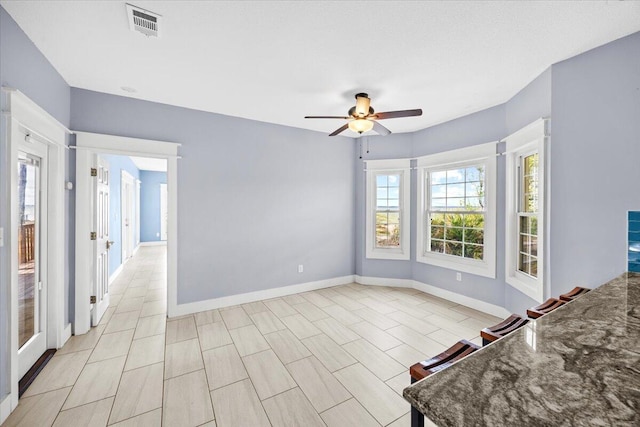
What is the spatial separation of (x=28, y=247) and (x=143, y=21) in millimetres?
2185

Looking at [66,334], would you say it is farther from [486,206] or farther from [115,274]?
[486,206]

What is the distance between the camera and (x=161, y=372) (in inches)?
93.9

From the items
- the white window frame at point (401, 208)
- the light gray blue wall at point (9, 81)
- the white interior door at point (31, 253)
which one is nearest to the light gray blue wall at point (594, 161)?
the white window frame at point (401, 208)

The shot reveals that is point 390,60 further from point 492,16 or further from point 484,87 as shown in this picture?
point 484,87

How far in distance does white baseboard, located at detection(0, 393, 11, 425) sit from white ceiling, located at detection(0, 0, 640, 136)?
2.63 m

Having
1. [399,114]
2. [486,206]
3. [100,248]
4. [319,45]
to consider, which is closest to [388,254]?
[486,206]

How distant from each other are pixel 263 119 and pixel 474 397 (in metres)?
4.12

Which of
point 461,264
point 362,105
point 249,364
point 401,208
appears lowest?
point 249,364

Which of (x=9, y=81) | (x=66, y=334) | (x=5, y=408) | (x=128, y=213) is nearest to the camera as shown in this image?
(x=5, y=408)

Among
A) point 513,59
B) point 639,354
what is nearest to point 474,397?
point 639,354

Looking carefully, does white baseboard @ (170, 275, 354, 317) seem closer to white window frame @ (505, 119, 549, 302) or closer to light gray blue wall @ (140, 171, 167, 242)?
white window frame @ (505, 119, 549, 302)

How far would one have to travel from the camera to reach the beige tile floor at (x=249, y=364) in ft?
6.26

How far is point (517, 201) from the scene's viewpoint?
3420mm

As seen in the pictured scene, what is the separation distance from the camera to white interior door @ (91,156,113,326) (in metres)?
3.23
